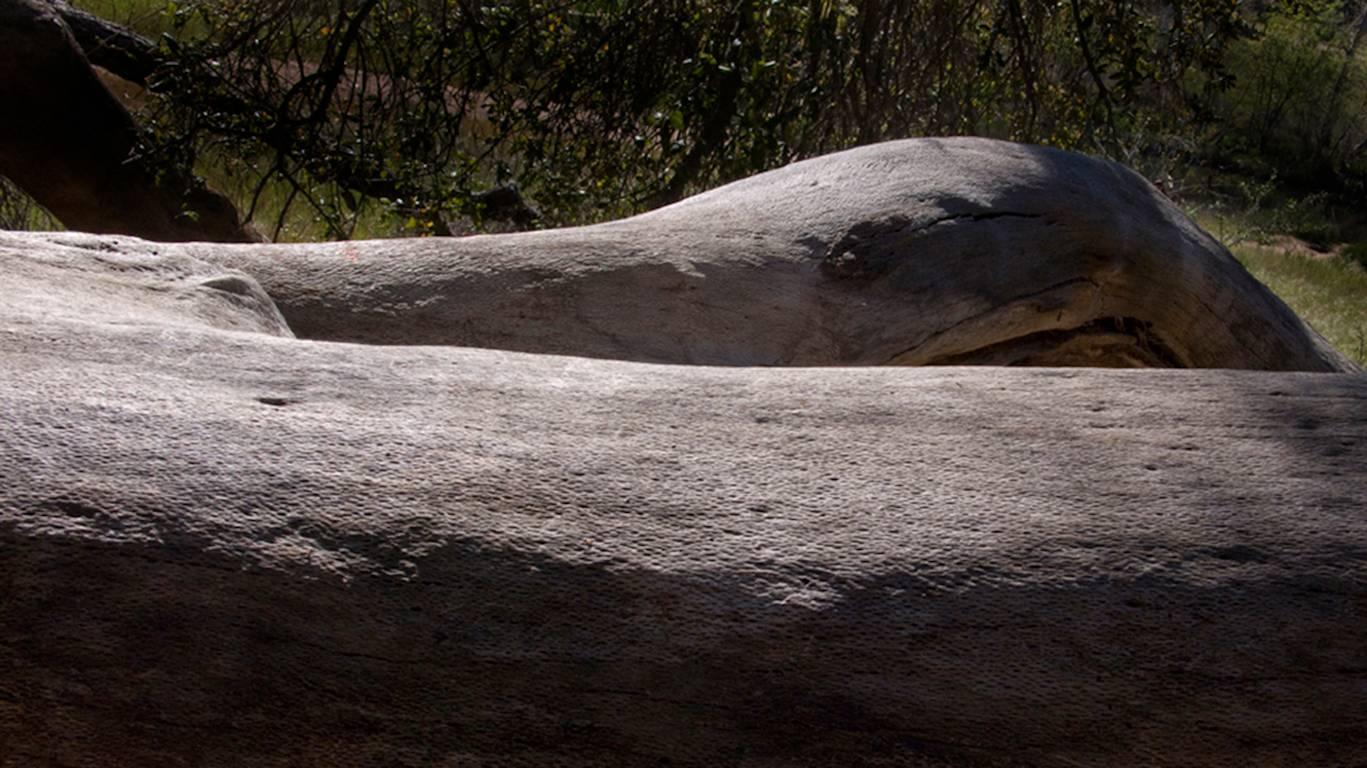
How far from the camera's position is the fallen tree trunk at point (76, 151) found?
466 centimetres

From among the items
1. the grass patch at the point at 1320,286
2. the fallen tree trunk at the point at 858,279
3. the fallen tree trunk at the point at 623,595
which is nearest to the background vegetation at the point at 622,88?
the fallen tree trunk at the point at 858,279

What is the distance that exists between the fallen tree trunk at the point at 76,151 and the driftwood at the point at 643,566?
357cm

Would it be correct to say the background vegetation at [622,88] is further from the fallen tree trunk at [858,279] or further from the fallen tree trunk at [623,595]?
the fallen tree trunk at [623,595]

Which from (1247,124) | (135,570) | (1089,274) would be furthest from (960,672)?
(1247,124)

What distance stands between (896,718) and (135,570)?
73cm

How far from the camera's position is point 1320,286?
9188mm

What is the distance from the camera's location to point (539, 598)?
49.9 inches

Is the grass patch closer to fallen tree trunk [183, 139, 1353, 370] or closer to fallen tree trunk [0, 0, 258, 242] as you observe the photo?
fallen tree trunk [183, 139, 1353, 370]

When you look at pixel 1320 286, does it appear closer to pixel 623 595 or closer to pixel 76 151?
pixel 76 151

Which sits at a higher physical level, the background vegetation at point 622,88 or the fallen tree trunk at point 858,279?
the background vegetation at point 622,88

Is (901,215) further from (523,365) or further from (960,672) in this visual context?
(960,672)

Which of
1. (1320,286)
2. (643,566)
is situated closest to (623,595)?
(643,566)

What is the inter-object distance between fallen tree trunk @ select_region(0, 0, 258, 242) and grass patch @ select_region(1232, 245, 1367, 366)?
5.62m

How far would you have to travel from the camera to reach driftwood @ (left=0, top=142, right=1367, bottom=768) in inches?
48.4
